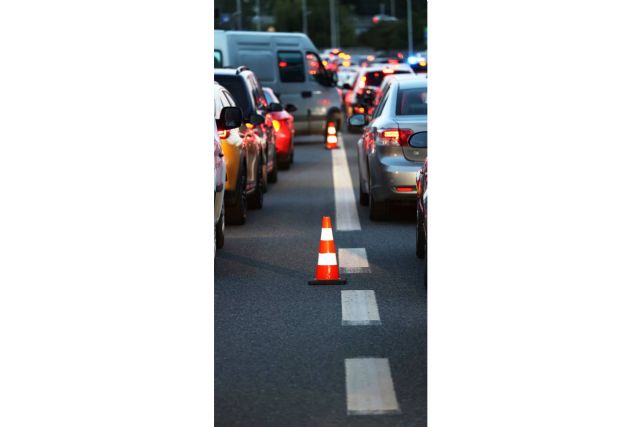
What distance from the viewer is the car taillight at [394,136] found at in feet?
52.4

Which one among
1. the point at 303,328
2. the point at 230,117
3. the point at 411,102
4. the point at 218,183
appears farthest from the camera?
the point at 411,102

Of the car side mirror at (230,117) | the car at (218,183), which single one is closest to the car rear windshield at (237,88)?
the car side mirror at (230,117)

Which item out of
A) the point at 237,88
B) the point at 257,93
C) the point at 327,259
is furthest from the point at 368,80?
the point at 327,259

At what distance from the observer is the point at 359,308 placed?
35.4 feet

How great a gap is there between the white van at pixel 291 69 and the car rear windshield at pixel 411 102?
1567 centimetres

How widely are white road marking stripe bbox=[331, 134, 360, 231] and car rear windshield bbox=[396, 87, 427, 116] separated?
1219 millimetres

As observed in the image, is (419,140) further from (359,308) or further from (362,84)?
(362,84)

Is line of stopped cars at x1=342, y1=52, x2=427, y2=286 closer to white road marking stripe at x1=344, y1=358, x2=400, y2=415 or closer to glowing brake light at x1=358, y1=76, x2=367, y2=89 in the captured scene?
white road marking stripe at x1=344, y1=358, x2=400, y2=415

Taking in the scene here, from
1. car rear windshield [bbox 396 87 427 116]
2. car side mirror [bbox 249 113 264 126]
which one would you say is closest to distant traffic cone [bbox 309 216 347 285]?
car rear windshield [bbox 396 87 427 116]

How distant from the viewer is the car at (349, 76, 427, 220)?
1608cm

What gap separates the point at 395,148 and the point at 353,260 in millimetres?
2802
